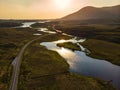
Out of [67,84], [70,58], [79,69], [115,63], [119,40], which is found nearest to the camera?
[67,84]

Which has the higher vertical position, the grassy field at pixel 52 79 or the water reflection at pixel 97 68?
the grassy field at pixel 52 79

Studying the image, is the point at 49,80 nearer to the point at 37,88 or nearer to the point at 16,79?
the point at 37,88

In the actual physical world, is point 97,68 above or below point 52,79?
below

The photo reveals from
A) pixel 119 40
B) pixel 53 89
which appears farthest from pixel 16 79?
pixel 119 40

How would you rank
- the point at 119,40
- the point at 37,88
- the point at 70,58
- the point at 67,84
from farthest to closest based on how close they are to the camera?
the point at 119,40 < the point at 70,58 < the point at 67,84 < the point at 37,88

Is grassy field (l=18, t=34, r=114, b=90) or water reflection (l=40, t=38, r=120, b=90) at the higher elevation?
grassy field (l=18, t=34, r=114, b=90)

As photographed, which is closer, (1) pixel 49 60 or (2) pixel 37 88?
(2) pixel 37 88

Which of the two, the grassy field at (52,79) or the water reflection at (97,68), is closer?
the grassy field at (52,79)

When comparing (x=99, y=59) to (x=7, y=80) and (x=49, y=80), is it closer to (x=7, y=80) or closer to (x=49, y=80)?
(x=49, y=80)

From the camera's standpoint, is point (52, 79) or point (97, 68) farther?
point (97, 68)

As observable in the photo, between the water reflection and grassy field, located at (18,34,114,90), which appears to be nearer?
grassy field, located at (18,34,114,90)
